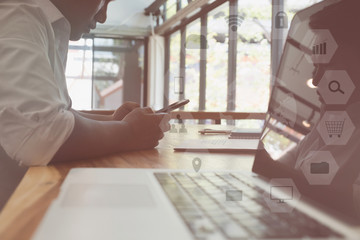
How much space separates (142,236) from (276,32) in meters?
4.58

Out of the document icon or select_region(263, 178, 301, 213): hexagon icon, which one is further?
the document icon

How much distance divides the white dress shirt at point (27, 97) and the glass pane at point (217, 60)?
524 centimetres

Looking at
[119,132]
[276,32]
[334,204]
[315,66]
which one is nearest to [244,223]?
[334,204]

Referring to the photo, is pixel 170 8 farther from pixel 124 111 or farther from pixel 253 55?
pixel 124 111

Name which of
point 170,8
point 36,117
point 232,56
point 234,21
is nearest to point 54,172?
point 36,117

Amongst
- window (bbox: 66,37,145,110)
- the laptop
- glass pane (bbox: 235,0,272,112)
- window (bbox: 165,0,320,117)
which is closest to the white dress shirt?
the laptop

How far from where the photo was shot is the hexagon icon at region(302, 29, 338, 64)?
0.57 metres

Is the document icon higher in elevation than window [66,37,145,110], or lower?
lower

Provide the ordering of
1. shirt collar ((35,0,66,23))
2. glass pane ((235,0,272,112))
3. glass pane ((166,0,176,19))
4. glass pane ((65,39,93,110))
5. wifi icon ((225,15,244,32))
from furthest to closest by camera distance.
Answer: glass pane ((65,39,93,110))
glass pane ((166,0,176,19))
wifi icon ((225,15,244,32))
glass pane ((235,0,272,112))
shirt collar ((35,0,66,23))

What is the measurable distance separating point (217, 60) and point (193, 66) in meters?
1.06

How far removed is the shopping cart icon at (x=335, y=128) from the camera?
0.53m

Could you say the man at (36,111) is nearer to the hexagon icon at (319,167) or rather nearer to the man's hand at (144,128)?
the man's hand at (144,128)

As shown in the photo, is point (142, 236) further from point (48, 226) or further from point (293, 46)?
point (293, 46)

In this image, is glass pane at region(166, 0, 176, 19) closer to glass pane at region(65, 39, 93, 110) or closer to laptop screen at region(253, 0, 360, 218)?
glass pane at region(65, 39, 93, 110)
